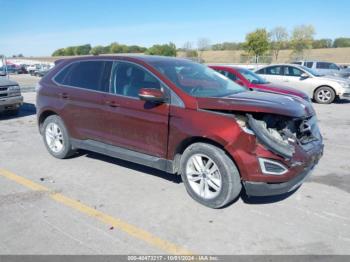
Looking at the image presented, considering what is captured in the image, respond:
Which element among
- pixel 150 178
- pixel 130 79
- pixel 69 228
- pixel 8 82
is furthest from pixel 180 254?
pixel 8 82

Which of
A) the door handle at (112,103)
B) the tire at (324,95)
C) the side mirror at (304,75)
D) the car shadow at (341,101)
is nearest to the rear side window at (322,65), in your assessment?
the car shadow at (341,101)

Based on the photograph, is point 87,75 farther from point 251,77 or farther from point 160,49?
point 160,49

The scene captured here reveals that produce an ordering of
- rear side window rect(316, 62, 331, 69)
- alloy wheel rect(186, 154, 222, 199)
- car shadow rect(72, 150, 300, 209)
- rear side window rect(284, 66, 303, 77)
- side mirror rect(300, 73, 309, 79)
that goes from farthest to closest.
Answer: rear side window rect(316, 62, 331, 69) < rear side window rect(284, 66, 303, 77) < side mirror rect(300, 73, 309, 79) < car shadow rect(72, 150, 300, 209) < alloy wheel rect(186, 154, 222, 199)

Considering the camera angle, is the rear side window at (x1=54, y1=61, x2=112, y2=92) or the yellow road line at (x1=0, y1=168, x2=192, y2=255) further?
the rear side window at (x1=54, y1=61, x2=112, y2=92)

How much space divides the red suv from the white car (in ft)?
30.9

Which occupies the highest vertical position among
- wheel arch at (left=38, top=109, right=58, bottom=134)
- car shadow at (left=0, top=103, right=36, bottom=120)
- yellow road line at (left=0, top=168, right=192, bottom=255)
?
wheel arch at (left=38, top=109, right=58, bottom=134)

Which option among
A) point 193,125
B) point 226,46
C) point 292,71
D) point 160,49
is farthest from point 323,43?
point 193,125

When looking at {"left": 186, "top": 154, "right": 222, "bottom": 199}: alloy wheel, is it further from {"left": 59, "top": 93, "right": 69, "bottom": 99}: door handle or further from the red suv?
{"left": 59, "top": 93, "right": 69, "bottom": 99}: door handle

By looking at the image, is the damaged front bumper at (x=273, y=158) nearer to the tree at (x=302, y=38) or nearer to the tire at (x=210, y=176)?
the tire at (x=210, y=176)

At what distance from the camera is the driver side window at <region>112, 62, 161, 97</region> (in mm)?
4324

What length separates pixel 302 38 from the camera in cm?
5419

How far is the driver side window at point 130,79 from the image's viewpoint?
432 centimetres

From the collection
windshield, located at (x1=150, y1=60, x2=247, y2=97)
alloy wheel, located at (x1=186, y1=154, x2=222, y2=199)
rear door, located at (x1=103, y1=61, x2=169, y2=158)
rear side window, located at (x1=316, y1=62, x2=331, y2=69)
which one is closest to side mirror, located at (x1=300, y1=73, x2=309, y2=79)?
windshield, located at (x1=150, y1=60, x2=247, y2=97)

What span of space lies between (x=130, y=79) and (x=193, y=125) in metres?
1.31
